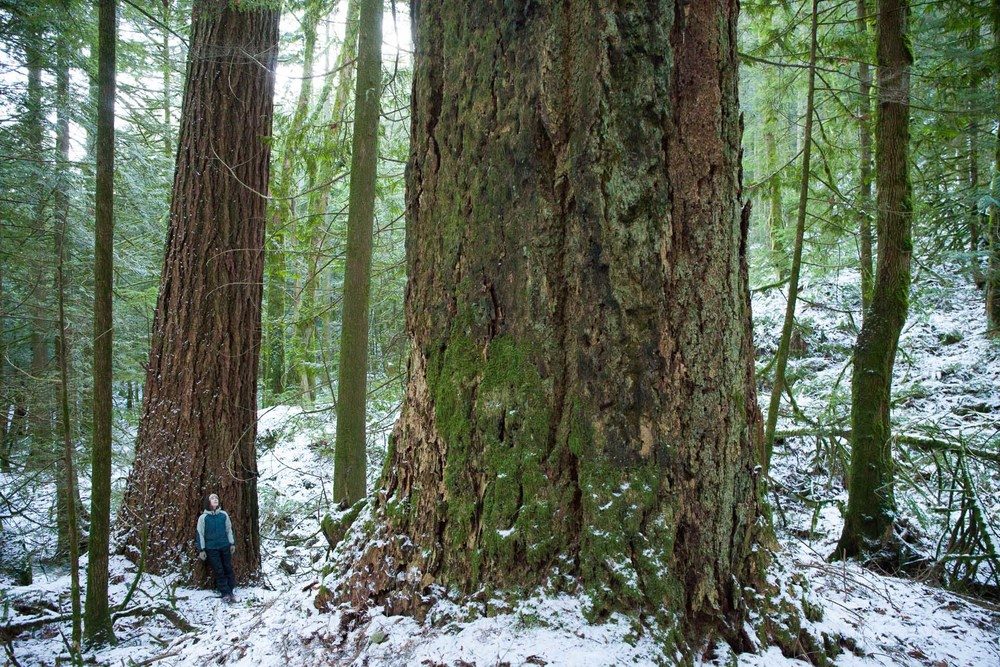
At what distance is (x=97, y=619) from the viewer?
4.16 metres

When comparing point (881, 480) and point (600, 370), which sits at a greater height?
point (600, 370)

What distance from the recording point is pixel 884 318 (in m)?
5.69

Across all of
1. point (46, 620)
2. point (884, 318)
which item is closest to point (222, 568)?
point (46, 620)

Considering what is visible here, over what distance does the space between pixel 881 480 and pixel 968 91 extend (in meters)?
5.22

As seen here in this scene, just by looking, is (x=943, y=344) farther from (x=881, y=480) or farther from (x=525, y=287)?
(x=525, y=287)

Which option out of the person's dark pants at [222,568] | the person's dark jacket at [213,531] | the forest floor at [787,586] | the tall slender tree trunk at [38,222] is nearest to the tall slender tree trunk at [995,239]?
the forest floor at [787,586]

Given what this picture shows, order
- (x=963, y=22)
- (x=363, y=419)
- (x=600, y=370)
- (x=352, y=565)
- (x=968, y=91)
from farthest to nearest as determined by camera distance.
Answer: (x=968, y=91) → (x=963, y=22) → (x=363, y=419) → (x=352, y=565) → (x=600, y=370)

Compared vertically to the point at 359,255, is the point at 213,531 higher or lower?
lower

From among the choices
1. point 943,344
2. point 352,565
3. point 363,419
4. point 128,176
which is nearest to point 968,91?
point 943,344

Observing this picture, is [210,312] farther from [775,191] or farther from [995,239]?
[995,239]

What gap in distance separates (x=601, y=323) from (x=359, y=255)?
151 inches

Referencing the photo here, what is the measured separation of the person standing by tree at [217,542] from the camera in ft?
20.7

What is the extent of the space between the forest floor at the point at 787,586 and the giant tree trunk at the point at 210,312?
2.05 feet

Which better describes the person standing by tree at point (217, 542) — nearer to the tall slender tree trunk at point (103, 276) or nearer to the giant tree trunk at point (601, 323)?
the tall slender tree trunk at point (103, 276)
